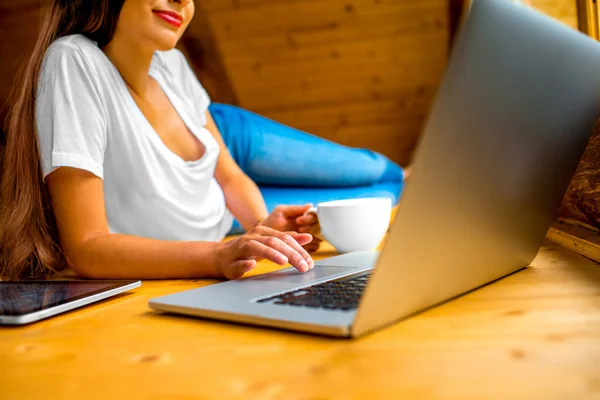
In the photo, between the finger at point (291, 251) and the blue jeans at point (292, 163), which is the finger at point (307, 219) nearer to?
the finger at point (291, 251)

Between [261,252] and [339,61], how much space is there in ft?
10.2

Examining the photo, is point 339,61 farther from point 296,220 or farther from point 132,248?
point 132,248

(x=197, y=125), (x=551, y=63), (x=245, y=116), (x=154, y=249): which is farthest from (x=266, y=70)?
(x=551, y=63)

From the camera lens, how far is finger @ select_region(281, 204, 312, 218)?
109 centimetres

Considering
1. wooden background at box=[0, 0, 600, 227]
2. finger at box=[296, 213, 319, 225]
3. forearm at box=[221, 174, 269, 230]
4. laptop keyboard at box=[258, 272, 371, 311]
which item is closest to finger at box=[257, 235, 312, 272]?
laptop keyboard at box=[258, 272, 371, 311]

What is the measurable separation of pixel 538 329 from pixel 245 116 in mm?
1701

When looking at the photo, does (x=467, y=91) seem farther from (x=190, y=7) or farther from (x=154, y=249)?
(x=190, y=7)

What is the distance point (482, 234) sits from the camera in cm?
55

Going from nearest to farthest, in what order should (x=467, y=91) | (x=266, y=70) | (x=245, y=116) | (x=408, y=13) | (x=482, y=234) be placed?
→ (x=467, y=91) < (x=482, y=234) < (x=245, y=116) < (x=408, y=13) < (x=266, y=70)

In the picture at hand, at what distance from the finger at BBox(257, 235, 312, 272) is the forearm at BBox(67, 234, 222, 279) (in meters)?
0.12

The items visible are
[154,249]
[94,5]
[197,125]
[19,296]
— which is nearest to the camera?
[19,296]

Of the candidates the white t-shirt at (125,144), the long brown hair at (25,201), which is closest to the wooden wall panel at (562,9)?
the white t-shirt at (125,144)

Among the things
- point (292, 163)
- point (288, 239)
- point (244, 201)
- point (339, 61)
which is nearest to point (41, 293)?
point (288, 239)

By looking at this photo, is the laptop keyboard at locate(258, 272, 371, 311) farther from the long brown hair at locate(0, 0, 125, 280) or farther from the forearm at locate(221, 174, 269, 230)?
the forearm at locate(221, 174, 269, 230)
